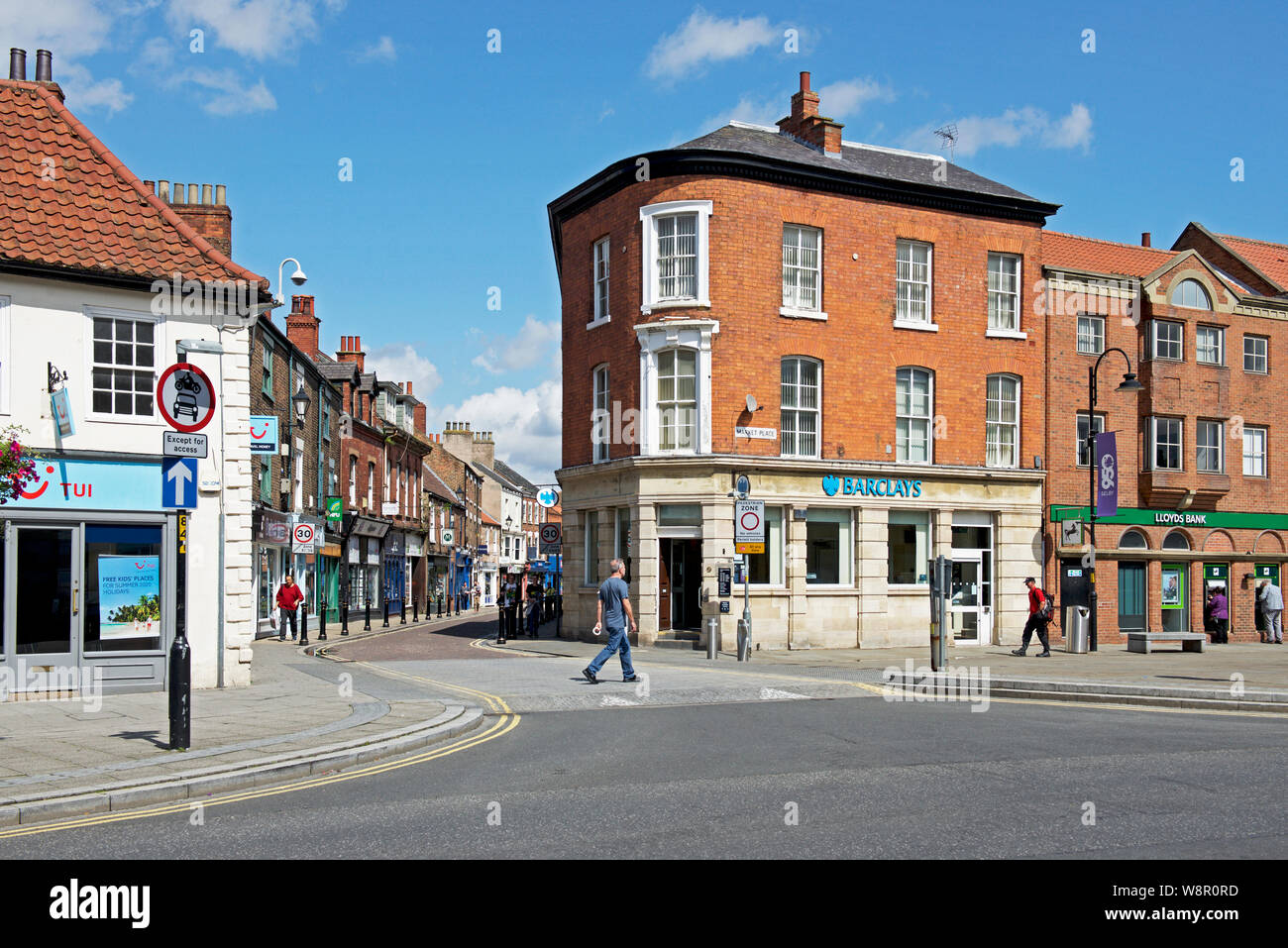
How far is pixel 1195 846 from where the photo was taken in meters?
7.26

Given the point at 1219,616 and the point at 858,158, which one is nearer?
the point at 858,158

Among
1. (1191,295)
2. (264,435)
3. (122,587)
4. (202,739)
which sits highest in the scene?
(1191,295)

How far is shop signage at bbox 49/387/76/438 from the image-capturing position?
15852 mm

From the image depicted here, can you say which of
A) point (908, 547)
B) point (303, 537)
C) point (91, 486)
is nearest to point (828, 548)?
point (908, 547)

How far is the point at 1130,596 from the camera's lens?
33031mm

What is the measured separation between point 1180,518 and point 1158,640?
21.3 feet

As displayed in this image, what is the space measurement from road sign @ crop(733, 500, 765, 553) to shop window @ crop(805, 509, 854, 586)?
5.73 metres

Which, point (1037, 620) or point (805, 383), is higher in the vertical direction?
point (805, 383)

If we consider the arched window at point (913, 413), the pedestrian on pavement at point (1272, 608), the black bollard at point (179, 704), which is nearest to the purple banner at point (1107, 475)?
the arched window at point (913, 413)

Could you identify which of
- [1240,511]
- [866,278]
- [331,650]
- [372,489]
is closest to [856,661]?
[866,278]

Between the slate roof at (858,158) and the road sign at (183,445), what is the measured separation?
18379mm

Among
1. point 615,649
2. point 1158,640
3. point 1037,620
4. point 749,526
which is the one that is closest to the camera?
point 615,649

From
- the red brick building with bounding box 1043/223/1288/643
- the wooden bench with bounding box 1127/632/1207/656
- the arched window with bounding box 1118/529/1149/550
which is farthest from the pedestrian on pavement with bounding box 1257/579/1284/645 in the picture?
the wooden bench with bounding box 1127/632/1207/656

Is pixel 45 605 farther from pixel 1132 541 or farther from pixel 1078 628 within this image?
pixel 1132 541
